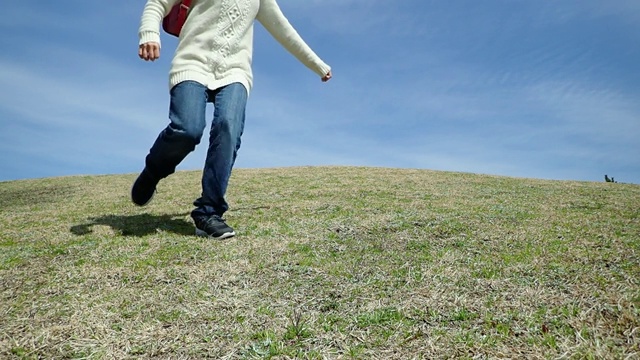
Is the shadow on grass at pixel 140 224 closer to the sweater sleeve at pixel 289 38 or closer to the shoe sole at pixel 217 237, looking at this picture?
the shoe sole at pixel 217 237

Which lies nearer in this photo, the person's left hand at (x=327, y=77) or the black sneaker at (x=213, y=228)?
the black sneaker at (x=213, y=228)

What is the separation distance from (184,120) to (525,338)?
372 cm

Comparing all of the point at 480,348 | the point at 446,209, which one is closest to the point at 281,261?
the point at 480,348

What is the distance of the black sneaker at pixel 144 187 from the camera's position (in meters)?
5.46

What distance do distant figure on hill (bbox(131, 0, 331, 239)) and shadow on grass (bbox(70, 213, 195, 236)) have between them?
2.19 feet

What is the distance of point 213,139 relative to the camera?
4.82m

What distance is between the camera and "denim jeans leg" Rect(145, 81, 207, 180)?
4.70 metres

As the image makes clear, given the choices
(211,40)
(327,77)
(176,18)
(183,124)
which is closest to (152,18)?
(176,18)

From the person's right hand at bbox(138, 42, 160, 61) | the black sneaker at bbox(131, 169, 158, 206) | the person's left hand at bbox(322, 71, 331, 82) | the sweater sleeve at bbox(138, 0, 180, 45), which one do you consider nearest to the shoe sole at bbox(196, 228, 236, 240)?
the black sneaker at bbox(131, 169, 158, 206)

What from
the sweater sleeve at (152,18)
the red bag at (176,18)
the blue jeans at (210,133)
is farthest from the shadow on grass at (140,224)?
the red bag at (176,18)

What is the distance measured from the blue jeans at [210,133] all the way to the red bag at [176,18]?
0.82 meters

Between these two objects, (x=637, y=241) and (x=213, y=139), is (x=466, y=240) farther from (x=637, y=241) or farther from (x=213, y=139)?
(x=213, y=139)

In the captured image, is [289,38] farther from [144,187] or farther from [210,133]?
[144,187]

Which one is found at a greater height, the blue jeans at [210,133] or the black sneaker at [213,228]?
the blue jeans at [210,133]
